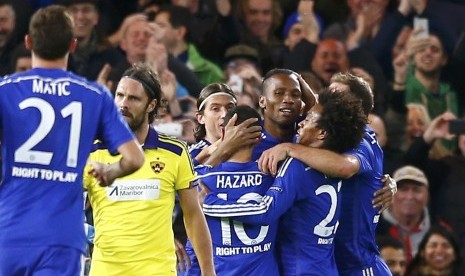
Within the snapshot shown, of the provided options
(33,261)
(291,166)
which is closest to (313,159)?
(291,166)

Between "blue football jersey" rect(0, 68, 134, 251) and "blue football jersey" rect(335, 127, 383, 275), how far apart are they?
6.95ft

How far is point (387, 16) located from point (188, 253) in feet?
20.7

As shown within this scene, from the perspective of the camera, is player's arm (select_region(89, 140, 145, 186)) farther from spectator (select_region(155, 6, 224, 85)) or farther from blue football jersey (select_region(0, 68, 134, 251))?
spectator (select_region(155, 6, 224, 85))

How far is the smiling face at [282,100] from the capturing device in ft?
27.6

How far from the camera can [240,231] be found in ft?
27.2

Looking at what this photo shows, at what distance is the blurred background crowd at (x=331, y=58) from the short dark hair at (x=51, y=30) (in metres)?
4.87

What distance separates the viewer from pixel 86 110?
6.96m


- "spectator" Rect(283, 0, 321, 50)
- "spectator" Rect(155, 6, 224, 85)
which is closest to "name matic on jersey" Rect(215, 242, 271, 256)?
"spectator" Rect(155, 6, 224, 85)

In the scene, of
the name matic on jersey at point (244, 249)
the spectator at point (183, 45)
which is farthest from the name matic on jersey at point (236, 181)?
the spectator at point (183, 45)

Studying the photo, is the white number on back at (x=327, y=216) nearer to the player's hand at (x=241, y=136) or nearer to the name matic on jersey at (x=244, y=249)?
the name matic on jersey at (x=244, y=249)

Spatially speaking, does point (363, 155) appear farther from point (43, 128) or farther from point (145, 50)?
point (145, 50)

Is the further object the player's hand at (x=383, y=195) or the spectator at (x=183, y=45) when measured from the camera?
the spectator at (x=183, y=45)

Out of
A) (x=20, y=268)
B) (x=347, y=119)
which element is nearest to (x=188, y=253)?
(x=347, y=119)

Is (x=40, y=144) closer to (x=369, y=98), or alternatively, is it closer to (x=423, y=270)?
(x=369, y=98)
